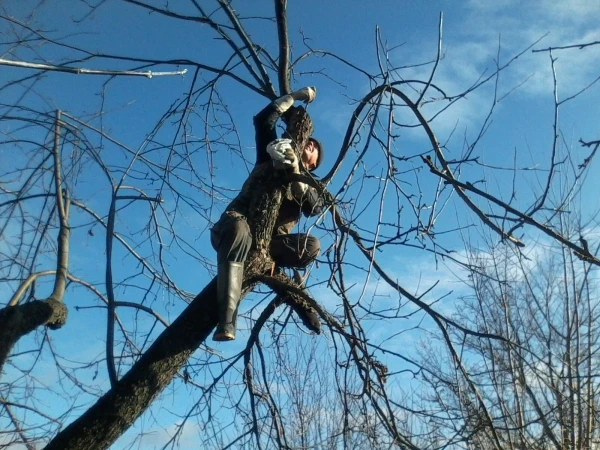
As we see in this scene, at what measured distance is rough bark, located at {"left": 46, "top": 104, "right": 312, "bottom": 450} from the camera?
10.7 feet

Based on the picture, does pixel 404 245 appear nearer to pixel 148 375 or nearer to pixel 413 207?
pixel 413 207

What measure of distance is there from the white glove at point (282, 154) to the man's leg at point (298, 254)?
383 millimetres

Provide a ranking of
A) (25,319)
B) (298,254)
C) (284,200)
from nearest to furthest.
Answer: (298,254) → (284,200) → (25,319)

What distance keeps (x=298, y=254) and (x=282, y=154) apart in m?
0.53

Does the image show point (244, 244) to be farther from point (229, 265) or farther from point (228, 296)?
point (228, 296)

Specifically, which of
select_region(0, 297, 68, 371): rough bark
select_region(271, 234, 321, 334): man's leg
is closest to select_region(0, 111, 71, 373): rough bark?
select_region(0, 297, 68, 371): rough bark

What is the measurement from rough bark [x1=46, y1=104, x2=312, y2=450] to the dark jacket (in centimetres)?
7

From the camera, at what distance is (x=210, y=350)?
15.9ft

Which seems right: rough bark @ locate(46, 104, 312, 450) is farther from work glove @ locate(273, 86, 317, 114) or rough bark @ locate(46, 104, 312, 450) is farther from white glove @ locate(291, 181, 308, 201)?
work glove @ locate(273, 86, 317, 114)

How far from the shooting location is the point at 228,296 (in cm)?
341

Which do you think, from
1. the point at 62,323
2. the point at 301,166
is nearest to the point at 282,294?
the point at 301,166

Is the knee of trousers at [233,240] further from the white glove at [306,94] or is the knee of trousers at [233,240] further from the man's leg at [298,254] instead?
the white glove at [306,94]

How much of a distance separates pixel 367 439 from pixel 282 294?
0.94 metres

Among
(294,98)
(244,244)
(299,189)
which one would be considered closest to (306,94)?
(294,98)
